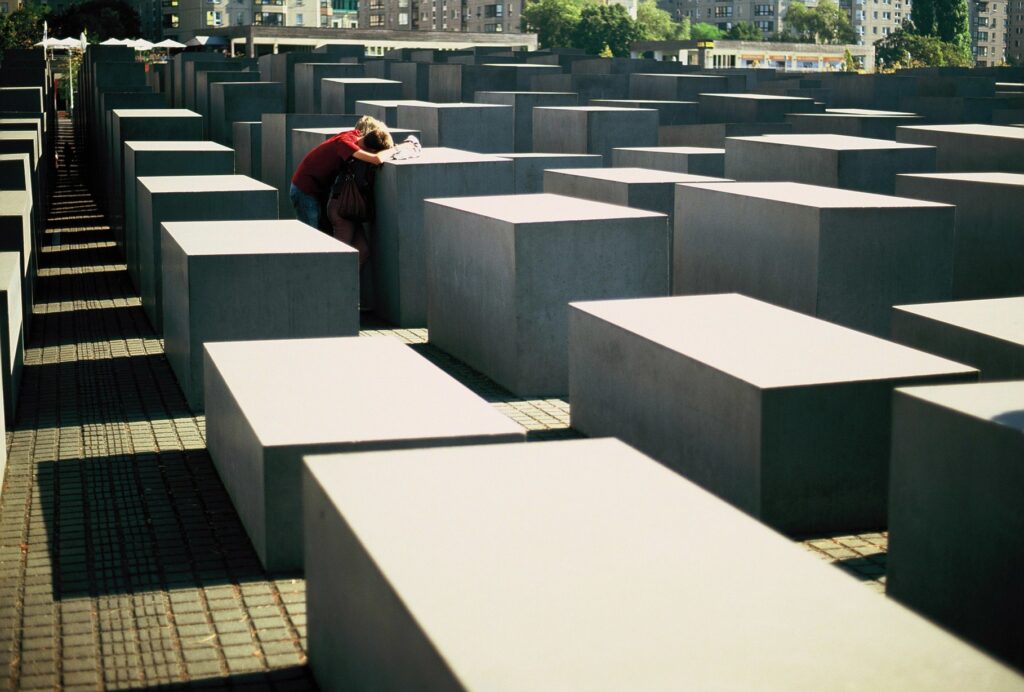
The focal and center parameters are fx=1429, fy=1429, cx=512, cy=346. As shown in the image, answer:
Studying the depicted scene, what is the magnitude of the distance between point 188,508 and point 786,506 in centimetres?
294

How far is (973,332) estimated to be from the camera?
23.7 feet

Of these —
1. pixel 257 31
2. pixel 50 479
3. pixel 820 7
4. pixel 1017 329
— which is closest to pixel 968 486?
pixel 1017 329

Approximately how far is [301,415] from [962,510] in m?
2.91

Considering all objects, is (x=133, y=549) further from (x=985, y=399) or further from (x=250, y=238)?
(x=250, y=238)

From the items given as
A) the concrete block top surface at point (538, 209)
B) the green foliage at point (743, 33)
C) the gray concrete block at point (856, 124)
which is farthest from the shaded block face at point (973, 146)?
the green foliage at point (743, 33)

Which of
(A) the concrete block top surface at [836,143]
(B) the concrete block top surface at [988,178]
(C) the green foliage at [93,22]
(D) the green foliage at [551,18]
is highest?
(D) the green foliage at [551,18]

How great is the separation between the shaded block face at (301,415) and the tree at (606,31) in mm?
127053

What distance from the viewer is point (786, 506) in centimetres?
659

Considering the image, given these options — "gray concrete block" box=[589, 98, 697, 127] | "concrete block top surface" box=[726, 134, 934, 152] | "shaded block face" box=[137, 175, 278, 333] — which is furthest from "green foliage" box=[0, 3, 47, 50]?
"shaded block face" box=[137, 175, 278, 333]

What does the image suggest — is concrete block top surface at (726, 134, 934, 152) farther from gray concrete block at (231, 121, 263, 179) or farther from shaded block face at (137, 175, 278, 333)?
gray concrete block at (231, 121, 263, 179)

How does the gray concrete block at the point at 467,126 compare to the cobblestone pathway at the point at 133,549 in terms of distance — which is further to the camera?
the gray concrete block at the point at 467,126

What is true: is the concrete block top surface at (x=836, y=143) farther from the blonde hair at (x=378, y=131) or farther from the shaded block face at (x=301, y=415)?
the shaded block face at (x=301, y=415)

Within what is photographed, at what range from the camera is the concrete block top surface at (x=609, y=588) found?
320cm

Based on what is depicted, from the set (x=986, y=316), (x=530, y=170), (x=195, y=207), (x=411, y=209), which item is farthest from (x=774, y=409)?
(x=530, y=170)
